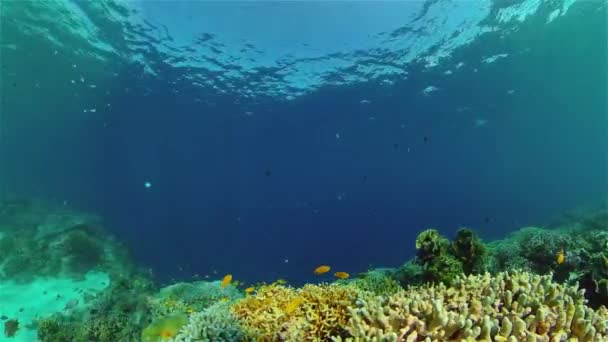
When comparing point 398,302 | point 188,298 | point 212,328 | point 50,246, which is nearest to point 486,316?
point 398,302

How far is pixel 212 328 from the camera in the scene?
16.6 feet

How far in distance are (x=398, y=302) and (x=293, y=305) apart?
1.66m

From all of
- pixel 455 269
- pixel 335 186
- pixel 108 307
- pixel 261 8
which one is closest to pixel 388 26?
pixel 261 8

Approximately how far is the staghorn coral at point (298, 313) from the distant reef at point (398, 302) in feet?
0.05

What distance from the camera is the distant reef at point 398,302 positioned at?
3.62 metres

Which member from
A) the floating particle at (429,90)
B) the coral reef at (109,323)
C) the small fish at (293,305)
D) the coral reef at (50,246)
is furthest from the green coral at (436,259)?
the floating particle at (429,90)

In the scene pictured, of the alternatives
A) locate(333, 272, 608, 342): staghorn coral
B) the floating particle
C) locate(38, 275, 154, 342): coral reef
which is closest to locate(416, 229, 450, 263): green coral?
locate(333, 272, 608, 342): staghorn coral

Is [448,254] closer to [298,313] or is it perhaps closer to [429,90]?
[298,313]

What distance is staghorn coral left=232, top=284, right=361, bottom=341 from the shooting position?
15.1 ft

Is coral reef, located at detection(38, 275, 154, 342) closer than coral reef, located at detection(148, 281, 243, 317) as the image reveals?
No

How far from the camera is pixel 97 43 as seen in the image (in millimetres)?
27531

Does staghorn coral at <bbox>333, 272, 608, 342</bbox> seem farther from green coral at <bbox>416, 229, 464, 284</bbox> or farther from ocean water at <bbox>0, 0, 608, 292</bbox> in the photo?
ocean water at <bbox>0, 0, 608, 292</bbox>

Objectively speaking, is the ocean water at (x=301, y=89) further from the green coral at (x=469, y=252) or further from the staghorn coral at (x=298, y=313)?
the staghorn coral at (x=298, y=313)

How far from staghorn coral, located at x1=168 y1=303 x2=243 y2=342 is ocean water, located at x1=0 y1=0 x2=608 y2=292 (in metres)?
18.9
